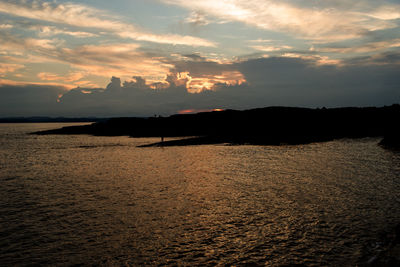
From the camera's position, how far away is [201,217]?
19.0 metres

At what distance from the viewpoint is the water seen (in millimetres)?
13734

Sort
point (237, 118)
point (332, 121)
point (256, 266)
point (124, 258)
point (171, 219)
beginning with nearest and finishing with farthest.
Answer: point (256, 266) → point (124, 258) → point (171, 219) → point (332, 121) → point (237, 118)

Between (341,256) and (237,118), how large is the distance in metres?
126

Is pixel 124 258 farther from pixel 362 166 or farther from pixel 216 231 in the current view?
pixel 362 166

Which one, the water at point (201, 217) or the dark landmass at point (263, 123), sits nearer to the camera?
the water at point (201, 217)

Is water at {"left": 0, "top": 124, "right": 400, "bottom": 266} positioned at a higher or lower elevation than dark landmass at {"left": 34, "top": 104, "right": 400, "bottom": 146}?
lower

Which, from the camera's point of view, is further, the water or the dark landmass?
the dark landmass

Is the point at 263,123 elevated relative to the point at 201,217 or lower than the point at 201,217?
elevated

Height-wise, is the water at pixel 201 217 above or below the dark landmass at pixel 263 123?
below

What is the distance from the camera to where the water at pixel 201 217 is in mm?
13734

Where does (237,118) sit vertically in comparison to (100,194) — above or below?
above

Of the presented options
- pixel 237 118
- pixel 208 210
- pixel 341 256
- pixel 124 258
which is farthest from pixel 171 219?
pixel 237 118

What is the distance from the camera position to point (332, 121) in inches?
4902

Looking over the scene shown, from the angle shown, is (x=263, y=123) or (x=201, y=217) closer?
(x=201, y=217)
